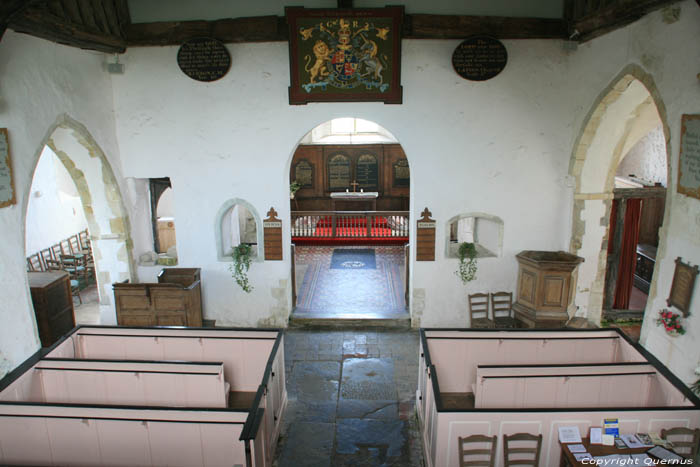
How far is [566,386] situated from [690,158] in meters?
2.59

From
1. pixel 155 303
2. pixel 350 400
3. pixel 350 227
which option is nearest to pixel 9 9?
pixel 155 303

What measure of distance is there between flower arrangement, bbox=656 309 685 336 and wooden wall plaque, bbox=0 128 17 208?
23.4 ft

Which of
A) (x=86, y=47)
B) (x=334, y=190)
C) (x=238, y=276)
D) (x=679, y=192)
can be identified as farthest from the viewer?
(x=334, y=190)

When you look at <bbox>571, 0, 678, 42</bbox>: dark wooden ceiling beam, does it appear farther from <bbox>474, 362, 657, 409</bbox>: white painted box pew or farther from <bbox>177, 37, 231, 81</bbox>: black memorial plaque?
<bbox>177, 37, 231, 81</bbox>: black memorial plaque

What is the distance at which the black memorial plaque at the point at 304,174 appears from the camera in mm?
15484

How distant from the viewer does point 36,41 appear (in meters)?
5.79

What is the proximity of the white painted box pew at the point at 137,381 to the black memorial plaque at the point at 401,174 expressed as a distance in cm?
1123

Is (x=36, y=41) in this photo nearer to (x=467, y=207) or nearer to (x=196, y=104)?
(x=196, y=104)

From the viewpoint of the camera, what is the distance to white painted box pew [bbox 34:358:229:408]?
495 cm

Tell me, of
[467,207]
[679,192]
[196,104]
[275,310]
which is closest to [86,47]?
[196,104]

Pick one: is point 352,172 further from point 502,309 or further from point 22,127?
point 22,127

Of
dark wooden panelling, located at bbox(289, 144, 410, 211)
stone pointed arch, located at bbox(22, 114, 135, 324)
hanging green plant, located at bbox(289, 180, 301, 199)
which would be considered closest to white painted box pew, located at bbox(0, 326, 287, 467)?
stone pointed arch, located at bbox(22, 114, 135, 324)

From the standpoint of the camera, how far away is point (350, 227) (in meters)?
12.7

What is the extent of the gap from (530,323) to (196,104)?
623 centimetres
